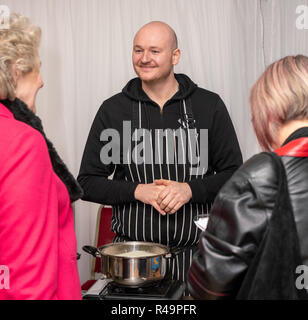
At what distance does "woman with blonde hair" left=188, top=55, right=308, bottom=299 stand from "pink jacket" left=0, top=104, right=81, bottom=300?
0.37 meters

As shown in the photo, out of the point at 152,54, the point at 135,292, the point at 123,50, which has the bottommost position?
the point at 135,292

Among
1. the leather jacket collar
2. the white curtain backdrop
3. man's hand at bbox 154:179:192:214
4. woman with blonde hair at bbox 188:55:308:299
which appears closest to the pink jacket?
woman with blonde hair at bbox 188:55:308:299

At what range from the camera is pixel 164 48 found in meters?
2.14

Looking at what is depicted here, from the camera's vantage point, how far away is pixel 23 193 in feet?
3.37

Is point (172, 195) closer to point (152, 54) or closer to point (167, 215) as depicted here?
point (167, 215)

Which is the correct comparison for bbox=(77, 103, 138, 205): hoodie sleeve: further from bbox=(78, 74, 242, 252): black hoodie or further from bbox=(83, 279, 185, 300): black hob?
bbox=(83, 279, 185, 300): black hob

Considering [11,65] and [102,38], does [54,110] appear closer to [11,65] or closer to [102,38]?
[102,38]

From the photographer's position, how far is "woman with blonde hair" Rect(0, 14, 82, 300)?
102 cm

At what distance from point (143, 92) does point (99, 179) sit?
478 millimetres
